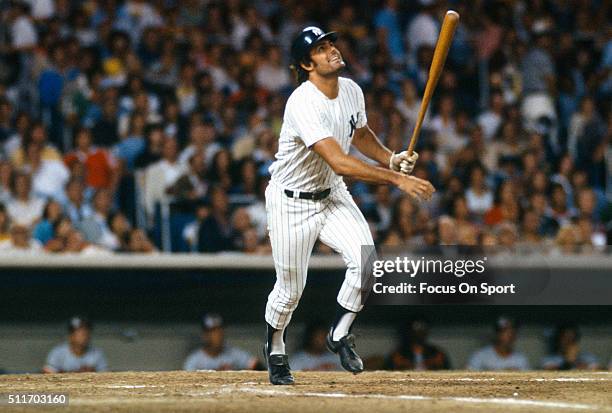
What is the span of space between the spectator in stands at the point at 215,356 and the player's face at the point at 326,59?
141 inches

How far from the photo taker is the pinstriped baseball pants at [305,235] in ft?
21.4

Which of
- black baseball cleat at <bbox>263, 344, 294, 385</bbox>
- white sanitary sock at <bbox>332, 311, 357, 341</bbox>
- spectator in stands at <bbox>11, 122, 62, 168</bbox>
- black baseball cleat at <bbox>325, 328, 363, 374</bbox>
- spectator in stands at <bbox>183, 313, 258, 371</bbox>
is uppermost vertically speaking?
spectator in stands at <bbox>11, 122, 62, 168</bbox>

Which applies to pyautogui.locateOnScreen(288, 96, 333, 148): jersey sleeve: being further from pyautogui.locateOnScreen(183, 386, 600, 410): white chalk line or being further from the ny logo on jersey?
pyautogui.locateOnScreen(183, 386, 600, 410): white chalk line

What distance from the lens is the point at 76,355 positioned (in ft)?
31.0

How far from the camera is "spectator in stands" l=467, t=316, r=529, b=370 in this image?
32.3 ft

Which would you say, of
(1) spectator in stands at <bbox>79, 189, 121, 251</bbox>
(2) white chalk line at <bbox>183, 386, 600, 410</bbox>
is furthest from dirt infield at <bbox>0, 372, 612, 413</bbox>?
(1) spectator in stands at <bbox>79, 189, 121, 251</bbox>

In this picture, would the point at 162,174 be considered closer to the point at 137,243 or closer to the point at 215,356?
the point at 137,243

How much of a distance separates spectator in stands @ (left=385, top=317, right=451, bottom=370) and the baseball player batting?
324 cm

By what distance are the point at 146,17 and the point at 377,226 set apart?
3.83 m

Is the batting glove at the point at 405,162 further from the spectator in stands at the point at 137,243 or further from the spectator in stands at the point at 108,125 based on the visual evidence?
the spectator in stands at the point at 108,125

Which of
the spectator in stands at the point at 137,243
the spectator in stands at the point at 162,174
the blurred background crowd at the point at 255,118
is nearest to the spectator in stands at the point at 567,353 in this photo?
the blurred background crowd at the point at 255,118

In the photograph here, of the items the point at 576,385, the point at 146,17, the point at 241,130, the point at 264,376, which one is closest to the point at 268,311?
the point at 264,376

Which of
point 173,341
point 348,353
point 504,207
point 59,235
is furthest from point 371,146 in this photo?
point 504,207

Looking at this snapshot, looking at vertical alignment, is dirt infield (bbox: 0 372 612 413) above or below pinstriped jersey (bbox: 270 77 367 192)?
below
